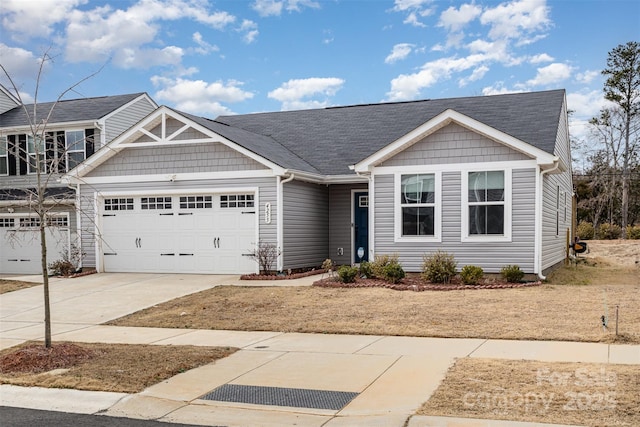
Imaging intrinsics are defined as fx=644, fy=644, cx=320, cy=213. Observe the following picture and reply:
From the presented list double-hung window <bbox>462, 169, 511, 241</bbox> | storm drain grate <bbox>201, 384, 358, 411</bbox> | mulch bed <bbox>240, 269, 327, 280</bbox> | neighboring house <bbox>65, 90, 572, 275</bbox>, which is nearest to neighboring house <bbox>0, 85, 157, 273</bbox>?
neighboring house <bbox>65, 90, 572, 275</bbox>

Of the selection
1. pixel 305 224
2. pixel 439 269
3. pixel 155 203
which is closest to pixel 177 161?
pixel 155 203

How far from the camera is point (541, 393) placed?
21.2 feet

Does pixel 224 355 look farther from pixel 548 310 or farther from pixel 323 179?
pixel 323 179

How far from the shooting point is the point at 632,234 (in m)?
35.7

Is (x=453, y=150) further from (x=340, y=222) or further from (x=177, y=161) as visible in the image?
(x=177, y=161)

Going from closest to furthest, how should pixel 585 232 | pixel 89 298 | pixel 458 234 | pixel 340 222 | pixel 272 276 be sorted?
pixel 89 298 → pixel 458 234 → pixel 272 276 → pixel 340 222 → pixel 585 232

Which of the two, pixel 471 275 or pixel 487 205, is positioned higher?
pixel 487 205

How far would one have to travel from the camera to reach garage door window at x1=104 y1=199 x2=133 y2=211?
19.8 meters

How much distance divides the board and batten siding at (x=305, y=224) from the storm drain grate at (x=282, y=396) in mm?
10693

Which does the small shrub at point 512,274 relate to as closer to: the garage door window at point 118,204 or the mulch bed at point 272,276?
the mulch bed at point 272,276

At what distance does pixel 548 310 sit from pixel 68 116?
62.1ft

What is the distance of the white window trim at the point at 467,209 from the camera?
1549 centimetres

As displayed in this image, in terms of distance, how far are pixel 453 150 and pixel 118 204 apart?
Answer: 10451 mm

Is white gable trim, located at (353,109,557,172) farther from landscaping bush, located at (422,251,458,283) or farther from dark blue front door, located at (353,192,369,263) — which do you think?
dark blue front door, located at (353,192,369,263)
